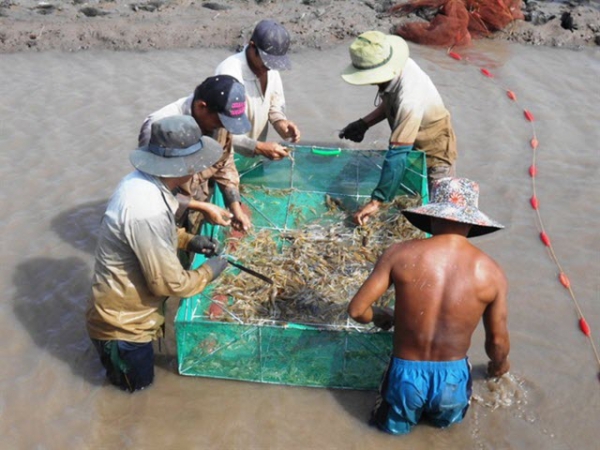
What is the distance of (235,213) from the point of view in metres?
5.15

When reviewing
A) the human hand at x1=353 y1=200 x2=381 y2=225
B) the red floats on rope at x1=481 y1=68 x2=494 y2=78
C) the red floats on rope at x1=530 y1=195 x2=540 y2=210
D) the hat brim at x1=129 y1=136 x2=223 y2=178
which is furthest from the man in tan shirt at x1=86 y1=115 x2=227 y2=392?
the red floats on rope at x1=481 y1=68 x2=494 y2=78

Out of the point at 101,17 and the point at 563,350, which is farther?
the point at 101,17

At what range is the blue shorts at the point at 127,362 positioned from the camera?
4211 mm

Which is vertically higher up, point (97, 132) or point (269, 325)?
point (269, 325)

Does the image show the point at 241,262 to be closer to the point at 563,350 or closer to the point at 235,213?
the point at 235,213

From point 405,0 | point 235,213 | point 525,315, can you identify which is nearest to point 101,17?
point 405,0

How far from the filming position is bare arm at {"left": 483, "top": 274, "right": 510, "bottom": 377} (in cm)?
366

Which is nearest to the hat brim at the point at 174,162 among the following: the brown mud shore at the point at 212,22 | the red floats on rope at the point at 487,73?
the brown mud shore at the point at 212,22

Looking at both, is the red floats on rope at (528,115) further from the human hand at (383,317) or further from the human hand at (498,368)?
the human hand at (383,317)

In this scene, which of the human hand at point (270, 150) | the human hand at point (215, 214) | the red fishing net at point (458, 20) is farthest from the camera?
the red fishing net at point (458, 20)

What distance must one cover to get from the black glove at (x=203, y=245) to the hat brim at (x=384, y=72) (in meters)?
1.69

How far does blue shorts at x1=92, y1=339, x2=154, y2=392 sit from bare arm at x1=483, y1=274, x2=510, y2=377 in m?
2.23

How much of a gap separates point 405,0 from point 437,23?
1176mm

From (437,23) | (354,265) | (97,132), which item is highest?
(437,23)
